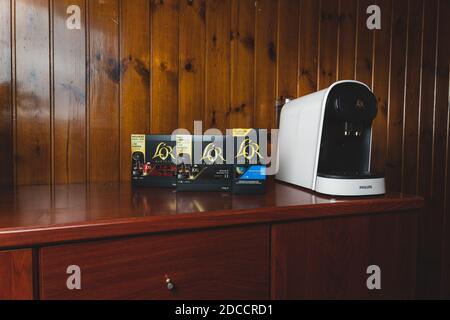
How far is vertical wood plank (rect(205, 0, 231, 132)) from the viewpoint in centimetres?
124

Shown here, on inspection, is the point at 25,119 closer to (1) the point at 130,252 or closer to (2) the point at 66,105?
(2) the point at 66,105

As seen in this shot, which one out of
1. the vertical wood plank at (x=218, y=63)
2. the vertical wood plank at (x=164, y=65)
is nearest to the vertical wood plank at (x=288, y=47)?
the vertical wood plank at (x=218, y=63)

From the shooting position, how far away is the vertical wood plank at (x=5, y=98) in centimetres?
101

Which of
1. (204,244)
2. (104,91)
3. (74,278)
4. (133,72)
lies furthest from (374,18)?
(74,278)

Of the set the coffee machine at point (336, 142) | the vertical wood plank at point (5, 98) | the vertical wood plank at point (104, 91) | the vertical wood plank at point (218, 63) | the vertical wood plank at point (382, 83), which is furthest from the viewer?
the vertical wood plank at point (382, 83)

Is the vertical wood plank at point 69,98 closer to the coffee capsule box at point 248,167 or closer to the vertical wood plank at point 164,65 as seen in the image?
the vertical wood plank at point 164,65

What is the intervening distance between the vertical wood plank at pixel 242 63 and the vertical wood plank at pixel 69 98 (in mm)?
567

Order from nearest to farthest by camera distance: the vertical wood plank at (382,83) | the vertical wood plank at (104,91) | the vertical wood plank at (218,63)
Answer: the vertical wood plank at (104,91), the vertical wood plank at (218,63), the vertical wood plank at (382,83)

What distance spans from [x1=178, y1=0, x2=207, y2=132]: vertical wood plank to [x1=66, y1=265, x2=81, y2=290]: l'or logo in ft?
2.39

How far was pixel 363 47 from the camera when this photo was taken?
4.76 ft

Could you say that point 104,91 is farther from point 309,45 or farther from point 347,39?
point 347,39

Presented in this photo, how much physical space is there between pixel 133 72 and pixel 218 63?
34 centimetres

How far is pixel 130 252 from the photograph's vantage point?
2.07ft

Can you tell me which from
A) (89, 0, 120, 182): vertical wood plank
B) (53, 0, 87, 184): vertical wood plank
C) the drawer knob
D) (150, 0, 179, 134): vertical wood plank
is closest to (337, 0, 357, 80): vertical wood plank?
(150, 0, 179, 134): vertical wood plank
